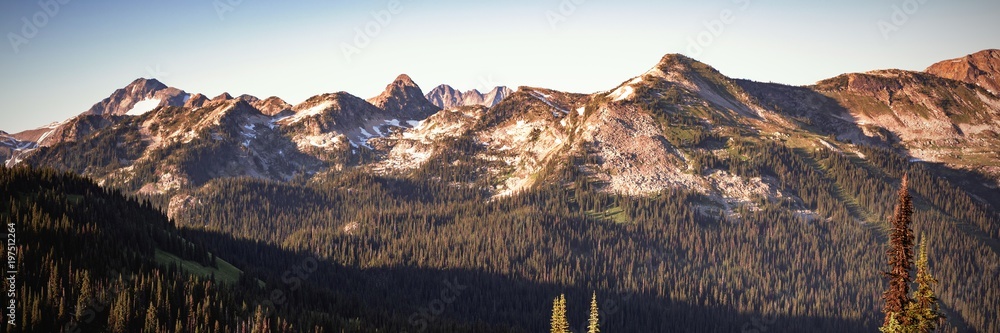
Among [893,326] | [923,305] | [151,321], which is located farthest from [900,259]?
[151,321]

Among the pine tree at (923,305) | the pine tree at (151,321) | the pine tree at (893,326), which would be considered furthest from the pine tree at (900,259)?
the pine tree at (151,321)

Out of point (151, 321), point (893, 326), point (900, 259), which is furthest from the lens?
point (151, 321)

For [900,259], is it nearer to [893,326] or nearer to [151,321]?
[893,326]

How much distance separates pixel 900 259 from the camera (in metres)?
59.7

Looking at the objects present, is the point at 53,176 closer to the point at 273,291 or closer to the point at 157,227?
the point at 157,227

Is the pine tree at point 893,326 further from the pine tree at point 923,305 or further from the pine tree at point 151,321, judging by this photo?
the pine tree at point 151,321

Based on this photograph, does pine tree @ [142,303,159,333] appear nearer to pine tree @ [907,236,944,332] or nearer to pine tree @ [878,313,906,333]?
pine tree @ [878,313,906,333]

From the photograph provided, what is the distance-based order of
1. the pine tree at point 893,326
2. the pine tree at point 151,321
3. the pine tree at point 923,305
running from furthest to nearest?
the pine tree at point 151,321 → the pine tree at point 923,305 → the pine tree at point 893,326

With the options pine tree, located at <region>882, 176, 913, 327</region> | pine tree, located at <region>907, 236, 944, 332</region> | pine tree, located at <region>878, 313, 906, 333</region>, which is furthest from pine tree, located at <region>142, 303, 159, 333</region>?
pine tree, located at <region>907, 236, 944, 332</region>

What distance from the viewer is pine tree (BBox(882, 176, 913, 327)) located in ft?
193

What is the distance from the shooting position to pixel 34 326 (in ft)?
335

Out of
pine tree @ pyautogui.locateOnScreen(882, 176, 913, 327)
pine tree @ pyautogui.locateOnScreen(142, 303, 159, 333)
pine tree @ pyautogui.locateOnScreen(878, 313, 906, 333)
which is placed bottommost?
pine tree @ pyautogui.locateOnScreen(142, 303, 159, 333)

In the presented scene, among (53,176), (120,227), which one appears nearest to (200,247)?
(120,227)

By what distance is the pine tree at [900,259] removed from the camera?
58844 mm
